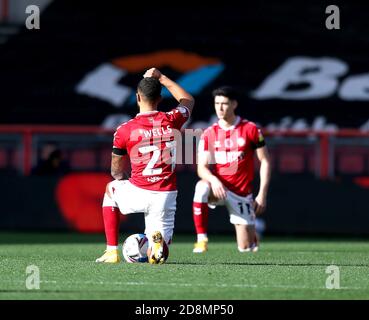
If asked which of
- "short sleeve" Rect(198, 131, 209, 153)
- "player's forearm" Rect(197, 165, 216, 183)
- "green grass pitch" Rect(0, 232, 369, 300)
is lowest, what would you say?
"green grass pitch" Rect(0, 232, 369, 300)

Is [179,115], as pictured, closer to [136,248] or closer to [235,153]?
[136,248]

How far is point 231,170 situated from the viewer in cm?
1404

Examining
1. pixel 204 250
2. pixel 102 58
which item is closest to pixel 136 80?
pixel 102 58

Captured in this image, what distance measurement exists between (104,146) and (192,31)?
18.2ft

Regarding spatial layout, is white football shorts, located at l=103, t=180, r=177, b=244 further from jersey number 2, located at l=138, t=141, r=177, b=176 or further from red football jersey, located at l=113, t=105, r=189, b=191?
jersey number 2, located at l=138, t=141, r=177, b=176

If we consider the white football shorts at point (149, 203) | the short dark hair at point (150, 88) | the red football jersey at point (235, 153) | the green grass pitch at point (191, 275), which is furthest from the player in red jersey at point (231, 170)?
the short dark hair at point (150, 88)

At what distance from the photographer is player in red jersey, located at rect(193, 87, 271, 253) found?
13930 millimetres

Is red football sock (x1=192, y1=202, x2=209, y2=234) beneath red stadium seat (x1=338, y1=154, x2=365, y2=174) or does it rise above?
beneath

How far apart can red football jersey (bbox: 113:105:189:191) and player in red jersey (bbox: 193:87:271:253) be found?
2.76m

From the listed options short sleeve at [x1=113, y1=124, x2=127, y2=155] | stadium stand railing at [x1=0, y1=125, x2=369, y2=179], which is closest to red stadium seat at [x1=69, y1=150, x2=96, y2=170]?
stadium stand railing at [x1=0, y1=125, x2=369, y2=179]

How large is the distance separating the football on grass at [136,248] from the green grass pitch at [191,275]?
16 cm

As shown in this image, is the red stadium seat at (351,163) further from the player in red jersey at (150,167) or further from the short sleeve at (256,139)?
the player in red jersey at (150,167)

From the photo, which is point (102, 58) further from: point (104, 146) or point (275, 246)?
point (275, 246)

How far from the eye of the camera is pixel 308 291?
355 inches
